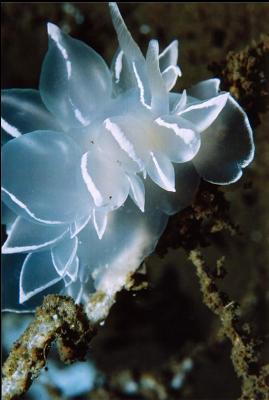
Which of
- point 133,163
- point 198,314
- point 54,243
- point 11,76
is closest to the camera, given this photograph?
point 133,163

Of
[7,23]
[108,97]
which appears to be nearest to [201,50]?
[7,23]

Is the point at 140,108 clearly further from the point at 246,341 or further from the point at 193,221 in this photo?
the point at 246,341

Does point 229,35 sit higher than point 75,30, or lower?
lower

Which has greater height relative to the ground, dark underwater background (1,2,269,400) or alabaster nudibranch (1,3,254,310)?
alabaster nudibranch (1,3,254,310)

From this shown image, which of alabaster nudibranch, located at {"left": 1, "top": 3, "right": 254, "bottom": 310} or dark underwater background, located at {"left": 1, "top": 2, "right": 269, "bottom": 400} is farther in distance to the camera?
dark underwater background, located at {"left": 1, "top": 2, "right": 269, "bottom": 400}

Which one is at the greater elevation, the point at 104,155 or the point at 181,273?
the point at 104,155

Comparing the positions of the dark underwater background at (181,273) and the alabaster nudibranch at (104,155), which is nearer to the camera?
the alabaster nudibranch at (104,155)

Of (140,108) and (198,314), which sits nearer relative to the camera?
(140,108)

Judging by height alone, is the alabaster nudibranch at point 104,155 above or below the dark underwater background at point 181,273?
above
